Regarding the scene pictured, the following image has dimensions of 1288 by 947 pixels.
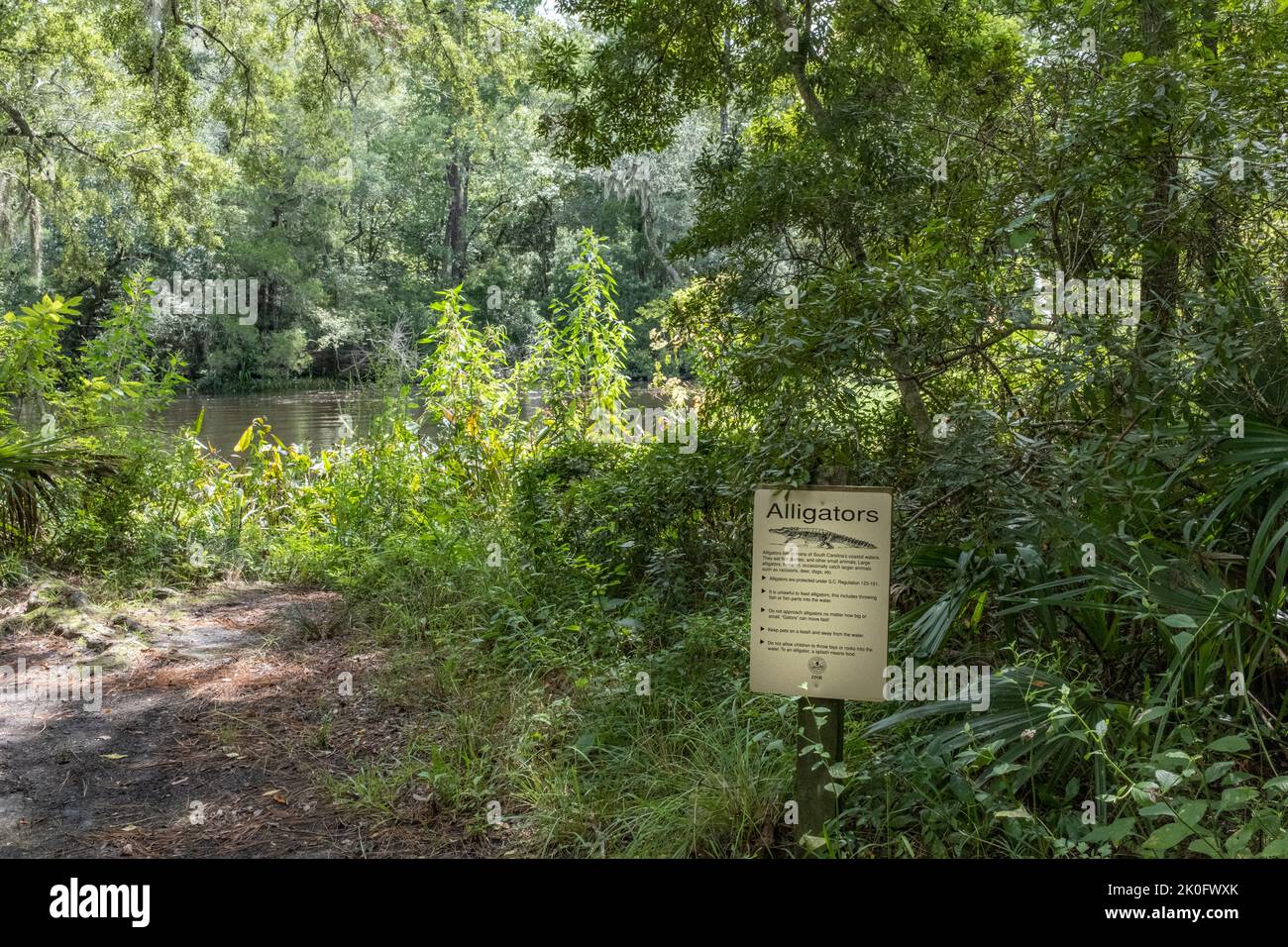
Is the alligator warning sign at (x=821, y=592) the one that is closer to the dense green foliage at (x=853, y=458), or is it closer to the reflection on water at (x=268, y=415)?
the dense green foliage at (x=853, y=458)

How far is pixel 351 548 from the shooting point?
25.6ft

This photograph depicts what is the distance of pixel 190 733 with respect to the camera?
498 cm

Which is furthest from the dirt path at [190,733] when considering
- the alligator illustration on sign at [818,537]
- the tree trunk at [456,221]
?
the tree trunk at [456,221]

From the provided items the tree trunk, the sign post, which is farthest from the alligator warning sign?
the tree trunk

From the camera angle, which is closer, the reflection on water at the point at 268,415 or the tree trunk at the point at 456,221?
the reflection on water at the point at 268,415

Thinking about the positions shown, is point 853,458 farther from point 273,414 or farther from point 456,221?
point 456,221

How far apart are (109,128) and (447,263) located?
20.4 meters

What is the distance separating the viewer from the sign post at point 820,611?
10.2 ft

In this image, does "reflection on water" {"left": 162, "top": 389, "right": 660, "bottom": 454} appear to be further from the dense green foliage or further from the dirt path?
the dirt path

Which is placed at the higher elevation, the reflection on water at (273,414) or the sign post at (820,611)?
the reflection on water at (273,414)

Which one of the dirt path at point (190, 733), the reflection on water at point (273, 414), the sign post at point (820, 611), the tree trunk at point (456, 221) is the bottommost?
the dirt path at point (190, 733)

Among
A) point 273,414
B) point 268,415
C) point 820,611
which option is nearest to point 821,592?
point 820,611

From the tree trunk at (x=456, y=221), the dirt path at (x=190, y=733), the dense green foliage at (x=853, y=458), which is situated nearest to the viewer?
the dense green foliage at (x=853, y=458)

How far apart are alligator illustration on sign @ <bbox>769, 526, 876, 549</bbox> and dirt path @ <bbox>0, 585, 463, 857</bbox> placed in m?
1.73
